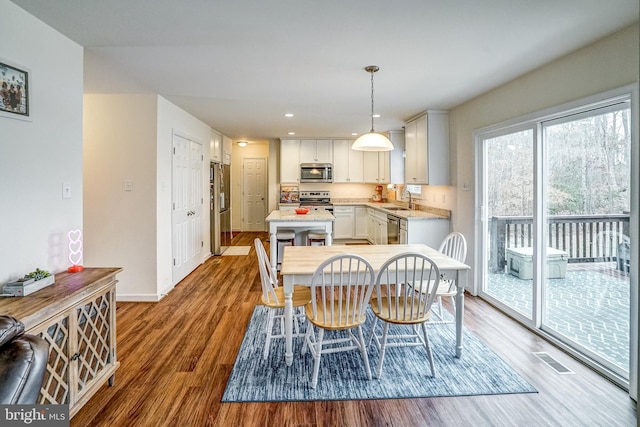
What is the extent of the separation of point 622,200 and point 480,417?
176 centimetres

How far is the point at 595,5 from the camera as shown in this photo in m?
1.99

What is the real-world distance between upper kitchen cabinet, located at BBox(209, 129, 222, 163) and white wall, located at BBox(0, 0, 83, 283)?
12.1ft

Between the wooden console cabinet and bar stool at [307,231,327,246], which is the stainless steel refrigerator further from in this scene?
the wooden console cabinet

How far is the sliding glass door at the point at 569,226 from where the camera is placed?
2432 millimetres

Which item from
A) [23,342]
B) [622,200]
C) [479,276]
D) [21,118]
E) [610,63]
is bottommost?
[479,276]

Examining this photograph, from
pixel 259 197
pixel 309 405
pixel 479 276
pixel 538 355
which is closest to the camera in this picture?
pixel 309 405

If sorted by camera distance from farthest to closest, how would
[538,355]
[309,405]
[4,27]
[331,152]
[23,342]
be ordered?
[331,152]
[538,355]
[309,405]
[4,27]
[23,342]

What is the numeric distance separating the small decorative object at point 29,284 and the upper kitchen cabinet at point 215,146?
14.7ft

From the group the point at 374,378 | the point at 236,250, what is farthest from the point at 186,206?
the point at 374,378

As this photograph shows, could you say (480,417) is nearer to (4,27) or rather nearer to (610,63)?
(610,63)

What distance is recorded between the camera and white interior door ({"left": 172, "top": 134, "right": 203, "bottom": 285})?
15.1ft

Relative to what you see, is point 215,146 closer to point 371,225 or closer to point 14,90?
point 371,225

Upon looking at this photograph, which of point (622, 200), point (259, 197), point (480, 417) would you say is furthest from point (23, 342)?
point (259, 197)

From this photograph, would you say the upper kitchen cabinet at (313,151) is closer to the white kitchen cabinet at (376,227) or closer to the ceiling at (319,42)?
the white kitchen cabinet at (376,227)
